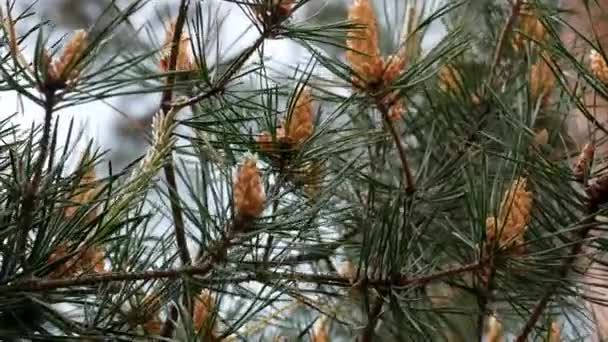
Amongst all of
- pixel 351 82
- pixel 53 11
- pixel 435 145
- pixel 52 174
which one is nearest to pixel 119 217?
pixel 52 174


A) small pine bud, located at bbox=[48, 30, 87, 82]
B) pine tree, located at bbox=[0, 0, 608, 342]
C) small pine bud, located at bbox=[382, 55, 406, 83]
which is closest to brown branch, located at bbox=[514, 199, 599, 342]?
pine tree, located at bbox=[0, 0, 608, 342]

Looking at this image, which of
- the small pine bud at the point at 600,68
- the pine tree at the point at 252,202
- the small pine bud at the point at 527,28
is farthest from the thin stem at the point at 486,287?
the small pine bud at the point at 527,28

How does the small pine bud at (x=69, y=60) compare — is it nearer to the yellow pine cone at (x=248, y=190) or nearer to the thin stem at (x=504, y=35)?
the yellow pine cone at (x=248, y=190)

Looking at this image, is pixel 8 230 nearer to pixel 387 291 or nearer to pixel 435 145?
pixel 387 291

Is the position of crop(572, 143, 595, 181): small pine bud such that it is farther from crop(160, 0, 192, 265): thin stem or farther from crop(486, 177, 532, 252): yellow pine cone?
crop(160, 0, 192, 265): thin stem

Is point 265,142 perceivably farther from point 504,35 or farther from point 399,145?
point 504,35

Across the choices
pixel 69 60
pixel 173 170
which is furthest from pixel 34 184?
pixel 173 170
